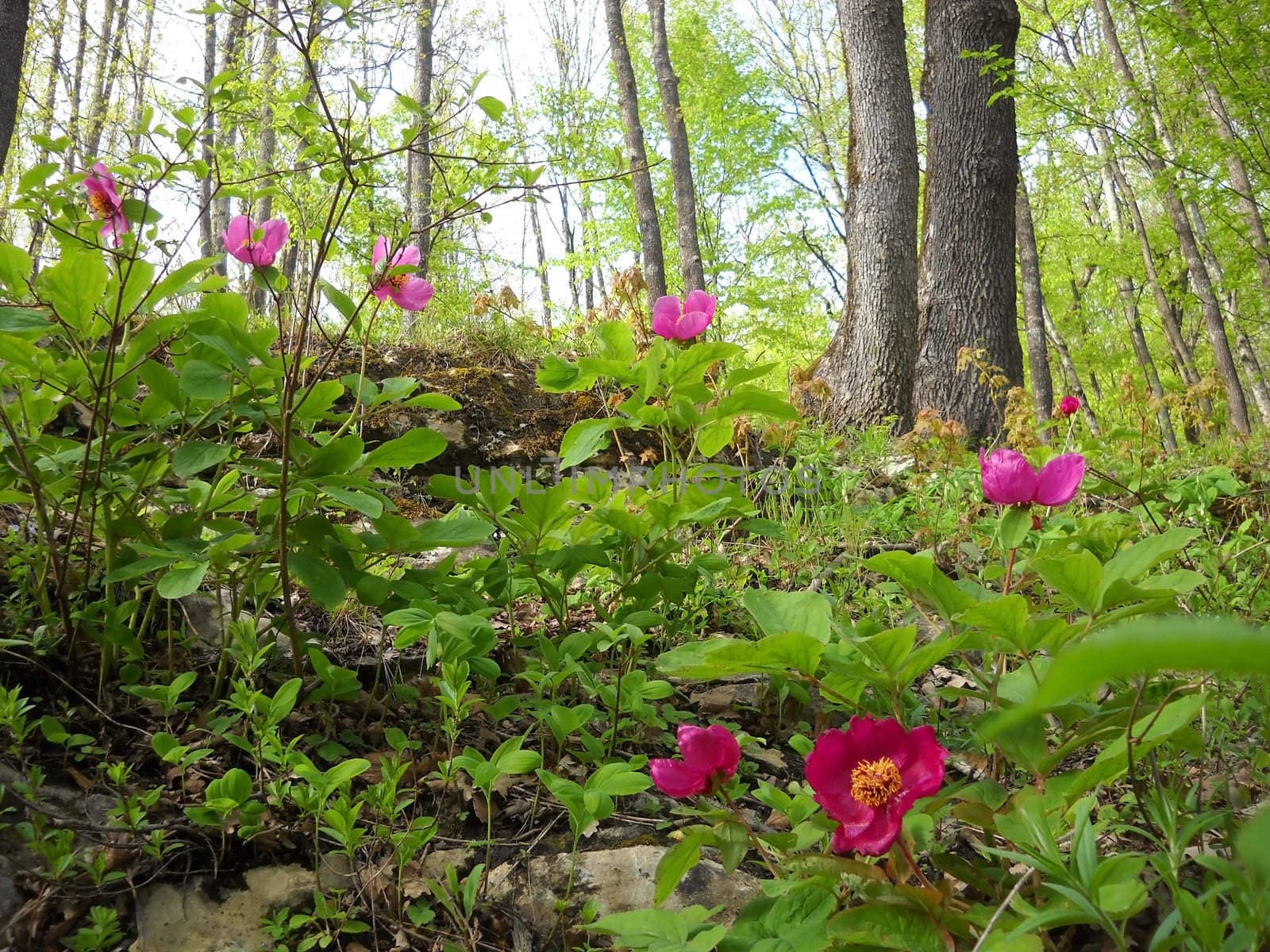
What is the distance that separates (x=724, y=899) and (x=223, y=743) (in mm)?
923

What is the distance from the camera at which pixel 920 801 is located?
1.02 metres

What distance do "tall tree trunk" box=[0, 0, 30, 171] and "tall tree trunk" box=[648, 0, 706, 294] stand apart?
5913mm

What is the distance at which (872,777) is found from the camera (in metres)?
Answer: 0.89

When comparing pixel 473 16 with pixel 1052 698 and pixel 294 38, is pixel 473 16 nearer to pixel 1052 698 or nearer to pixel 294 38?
pixel 294 38

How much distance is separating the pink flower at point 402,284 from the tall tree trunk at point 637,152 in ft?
21.4

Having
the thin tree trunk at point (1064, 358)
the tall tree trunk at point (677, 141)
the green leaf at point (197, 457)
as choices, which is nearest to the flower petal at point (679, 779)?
the green leaf at point (197, 457)

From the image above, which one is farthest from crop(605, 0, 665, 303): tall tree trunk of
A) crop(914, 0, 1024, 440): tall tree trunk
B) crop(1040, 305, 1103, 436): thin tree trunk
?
crop(1040, 305, 1103, 436): thin tree trunk

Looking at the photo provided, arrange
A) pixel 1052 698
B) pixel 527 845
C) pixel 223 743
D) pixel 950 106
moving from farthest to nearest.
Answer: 1. pixel 950 106
2. pixel 223 743
3. pixel 527 845
4. pixel 1052 698

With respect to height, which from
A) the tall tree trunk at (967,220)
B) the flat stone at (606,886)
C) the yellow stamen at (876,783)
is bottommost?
the flat stone at (606,886)

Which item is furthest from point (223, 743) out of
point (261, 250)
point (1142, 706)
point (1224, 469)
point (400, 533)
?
point (1224, 469)

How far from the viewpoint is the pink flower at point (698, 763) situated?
94 cm

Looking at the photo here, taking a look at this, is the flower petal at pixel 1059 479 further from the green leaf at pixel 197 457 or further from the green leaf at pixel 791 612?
the green leaf at pixel 197 457

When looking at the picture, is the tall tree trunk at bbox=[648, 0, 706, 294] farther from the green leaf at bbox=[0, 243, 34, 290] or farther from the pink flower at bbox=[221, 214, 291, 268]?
the green leaf at bbox=[0, 243, 34, 290]

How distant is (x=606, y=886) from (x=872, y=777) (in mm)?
556
